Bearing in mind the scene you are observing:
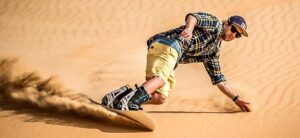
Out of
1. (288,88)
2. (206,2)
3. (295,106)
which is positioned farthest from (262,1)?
(295,106)

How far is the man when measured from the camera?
3805mm

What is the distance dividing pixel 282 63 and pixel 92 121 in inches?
227

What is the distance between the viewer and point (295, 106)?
18.9 feet

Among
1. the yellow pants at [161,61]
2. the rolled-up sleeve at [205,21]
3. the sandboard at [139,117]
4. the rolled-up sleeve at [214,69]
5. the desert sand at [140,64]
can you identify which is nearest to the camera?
the sandboard at [139,117]

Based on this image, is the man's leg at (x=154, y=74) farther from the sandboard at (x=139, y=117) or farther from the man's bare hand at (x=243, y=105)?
the man's bare hand at (x=243, y=105)

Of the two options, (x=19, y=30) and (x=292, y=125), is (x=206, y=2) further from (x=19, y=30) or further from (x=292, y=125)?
(x=292, y=125)

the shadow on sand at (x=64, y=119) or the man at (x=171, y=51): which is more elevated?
the man at (x=171, y=51)

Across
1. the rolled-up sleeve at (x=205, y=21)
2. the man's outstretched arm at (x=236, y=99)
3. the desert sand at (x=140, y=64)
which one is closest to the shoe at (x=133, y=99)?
the desert sand at (x=140, y=64)

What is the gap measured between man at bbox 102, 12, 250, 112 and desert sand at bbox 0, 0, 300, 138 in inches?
8.3

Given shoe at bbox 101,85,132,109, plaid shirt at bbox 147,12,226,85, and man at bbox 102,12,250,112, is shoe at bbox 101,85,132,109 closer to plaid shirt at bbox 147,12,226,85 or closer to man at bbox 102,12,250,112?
man at bbox 102,12,250,112

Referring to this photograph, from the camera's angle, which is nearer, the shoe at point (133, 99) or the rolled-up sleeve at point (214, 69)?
the shoe at point (133, 99)

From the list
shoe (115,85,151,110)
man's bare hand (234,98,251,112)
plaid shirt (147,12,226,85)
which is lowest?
shoe (115,85,151,110)

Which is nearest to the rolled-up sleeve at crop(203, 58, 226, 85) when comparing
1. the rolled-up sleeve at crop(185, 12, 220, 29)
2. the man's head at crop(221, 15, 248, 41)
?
the man's head at crop(221, 15, 248, 41)

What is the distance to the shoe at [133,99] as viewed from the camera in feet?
A: 12.1
